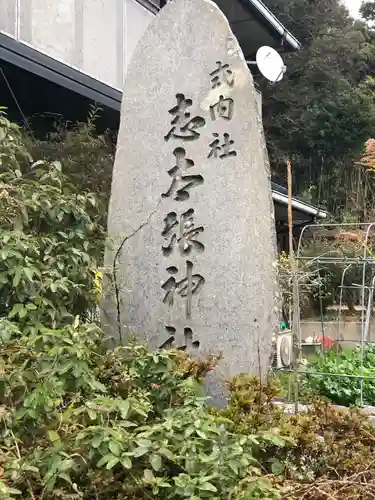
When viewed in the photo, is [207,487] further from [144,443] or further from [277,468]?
[277,468]

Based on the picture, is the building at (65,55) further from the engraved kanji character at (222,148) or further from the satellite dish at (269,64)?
the engraved kanji character at (222,148)

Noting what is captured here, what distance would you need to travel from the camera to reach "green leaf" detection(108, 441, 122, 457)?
213cm

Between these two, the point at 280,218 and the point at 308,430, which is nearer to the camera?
the point at 308,430

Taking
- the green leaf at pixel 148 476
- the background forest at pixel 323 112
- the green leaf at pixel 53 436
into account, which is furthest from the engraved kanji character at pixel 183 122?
the background forest at pixel 323 112

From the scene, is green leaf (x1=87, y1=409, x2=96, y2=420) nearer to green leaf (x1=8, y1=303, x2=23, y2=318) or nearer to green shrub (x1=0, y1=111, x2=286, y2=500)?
green shrub (x1=0, y1=111, x2=286, y2=500)

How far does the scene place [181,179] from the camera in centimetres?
407

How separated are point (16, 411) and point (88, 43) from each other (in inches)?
211

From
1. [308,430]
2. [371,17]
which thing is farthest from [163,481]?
[371,17]

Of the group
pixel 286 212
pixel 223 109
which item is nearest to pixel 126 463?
pixel 223 109

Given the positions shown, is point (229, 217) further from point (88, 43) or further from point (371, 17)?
point (371, 17)

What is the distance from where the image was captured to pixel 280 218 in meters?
14.4

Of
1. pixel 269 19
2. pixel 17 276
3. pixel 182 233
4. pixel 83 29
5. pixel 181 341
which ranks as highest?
pixel 269 19

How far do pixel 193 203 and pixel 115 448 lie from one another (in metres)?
2.11

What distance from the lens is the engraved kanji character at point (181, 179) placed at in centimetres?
404
